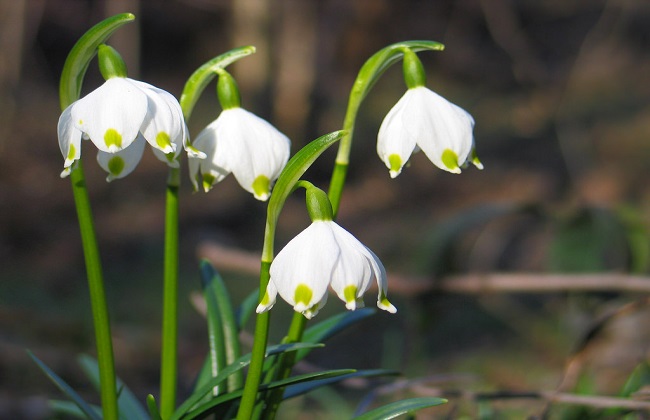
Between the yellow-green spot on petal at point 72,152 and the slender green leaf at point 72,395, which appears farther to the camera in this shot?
the slender green leaf at point 72,395

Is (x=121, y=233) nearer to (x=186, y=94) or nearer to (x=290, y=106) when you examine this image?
(x=290, y=106)

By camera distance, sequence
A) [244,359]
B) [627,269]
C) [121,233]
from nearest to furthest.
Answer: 1. [244,359]
2. [627,269]
3. [121,233]

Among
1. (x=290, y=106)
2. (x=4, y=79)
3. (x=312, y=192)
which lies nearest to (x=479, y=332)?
Answer: (x=290, y=106)

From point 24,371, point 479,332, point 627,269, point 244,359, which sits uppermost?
point 244,359

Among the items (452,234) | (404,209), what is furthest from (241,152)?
(404,209)

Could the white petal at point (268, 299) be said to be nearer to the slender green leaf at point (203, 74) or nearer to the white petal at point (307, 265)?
the white petal at point (307, 265)

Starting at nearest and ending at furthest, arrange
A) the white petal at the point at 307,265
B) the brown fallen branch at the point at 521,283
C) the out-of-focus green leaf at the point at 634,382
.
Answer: the white petal at the point at 307,265, the out-of-focus green leaf at the point at 634,382, the brown fallen branch at the point at 521,283

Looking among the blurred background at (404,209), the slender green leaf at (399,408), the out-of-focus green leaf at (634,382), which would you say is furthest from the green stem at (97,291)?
the out-of-focus green leaf at (634,382)
